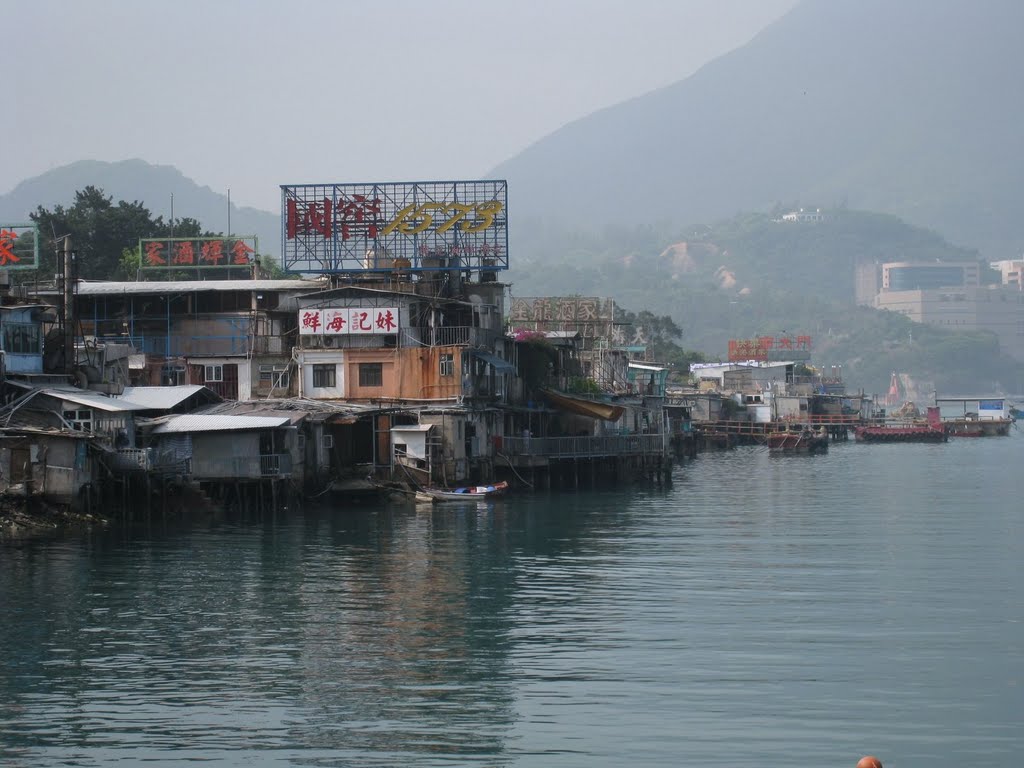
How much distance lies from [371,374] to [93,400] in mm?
13326

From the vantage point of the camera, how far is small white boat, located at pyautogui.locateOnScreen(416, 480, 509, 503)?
53750mm

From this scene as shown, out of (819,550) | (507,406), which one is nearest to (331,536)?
(819,550)

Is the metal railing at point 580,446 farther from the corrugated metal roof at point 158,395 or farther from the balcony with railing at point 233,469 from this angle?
the corrugated metal roof at point 158,395

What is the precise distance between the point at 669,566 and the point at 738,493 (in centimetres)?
2889

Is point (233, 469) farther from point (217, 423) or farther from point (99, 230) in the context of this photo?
point (99, 230)

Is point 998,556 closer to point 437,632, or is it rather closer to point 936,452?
point 437,632

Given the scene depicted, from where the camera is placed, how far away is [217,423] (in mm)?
49875

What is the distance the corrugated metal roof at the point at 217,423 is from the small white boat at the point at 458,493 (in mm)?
6395

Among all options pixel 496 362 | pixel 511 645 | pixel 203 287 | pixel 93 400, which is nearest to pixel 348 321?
pixel 496 362

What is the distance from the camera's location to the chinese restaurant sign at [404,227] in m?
64.1

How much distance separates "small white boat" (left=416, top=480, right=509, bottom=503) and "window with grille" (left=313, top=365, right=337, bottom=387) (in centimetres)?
744

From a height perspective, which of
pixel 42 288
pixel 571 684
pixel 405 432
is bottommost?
pixel 571 684

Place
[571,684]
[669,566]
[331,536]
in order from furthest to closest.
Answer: [331,536] < [669,566] < [571,684]

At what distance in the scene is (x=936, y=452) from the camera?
114562mm
